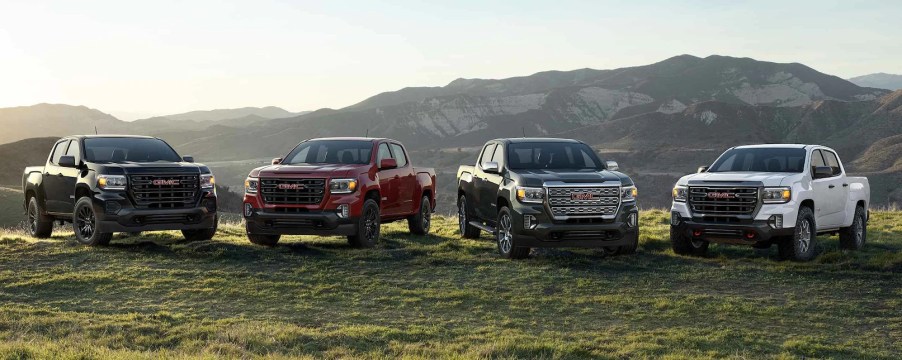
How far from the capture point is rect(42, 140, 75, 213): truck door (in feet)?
55.2

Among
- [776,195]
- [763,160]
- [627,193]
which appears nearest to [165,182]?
[627,193]

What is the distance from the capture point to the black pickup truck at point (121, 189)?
1562 cm

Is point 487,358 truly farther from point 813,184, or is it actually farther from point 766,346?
point 813,184

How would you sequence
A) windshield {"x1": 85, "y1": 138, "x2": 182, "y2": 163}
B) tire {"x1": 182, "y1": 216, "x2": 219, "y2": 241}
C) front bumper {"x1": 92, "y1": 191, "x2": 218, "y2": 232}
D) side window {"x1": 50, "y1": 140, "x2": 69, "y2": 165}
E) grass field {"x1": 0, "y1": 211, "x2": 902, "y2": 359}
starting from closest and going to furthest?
grass field {"x1": 0, "y1": 211, "x2": 902, "y2": 359}, front bumper {"x1": 92, "y1": 191, "x2": 218, "y2": 232}, windshield {"x1": 85, "y1": 138, "x2": 182, "y2": 163}, tire {"x1": 182, "y1": 216, "x2": 219, "y2": 241}, side window {"x1": 50, "y1": 140, "x2": 69, "y2": 165}

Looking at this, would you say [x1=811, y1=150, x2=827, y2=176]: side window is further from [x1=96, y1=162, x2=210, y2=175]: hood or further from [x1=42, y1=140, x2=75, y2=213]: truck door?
[x1=42, y1=140, x2=75, y2=213]: truck door

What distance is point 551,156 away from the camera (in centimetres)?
1573

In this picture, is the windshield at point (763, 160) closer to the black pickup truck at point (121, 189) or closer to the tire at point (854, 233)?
the tire at point (854, 233)

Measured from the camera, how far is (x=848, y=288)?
12.3 m

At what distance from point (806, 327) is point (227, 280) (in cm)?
770

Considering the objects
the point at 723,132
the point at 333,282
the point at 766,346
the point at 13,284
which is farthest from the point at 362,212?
the point at 723,132

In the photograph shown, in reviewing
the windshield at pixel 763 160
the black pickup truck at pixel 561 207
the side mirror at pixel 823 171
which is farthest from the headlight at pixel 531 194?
the side mirror at pixel 823 171

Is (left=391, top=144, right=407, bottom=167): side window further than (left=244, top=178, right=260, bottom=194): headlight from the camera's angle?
Yes

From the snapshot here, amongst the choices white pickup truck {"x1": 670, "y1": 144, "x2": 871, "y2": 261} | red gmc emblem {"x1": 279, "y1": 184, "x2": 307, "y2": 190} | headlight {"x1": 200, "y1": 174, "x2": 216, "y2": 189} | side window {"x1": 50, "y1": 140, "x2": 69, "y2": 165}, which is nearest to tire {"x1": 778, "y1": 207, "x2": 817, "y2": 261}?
white pickup truck {"x1": 670, "y1": 144, "x2": 871, "y2": 261}

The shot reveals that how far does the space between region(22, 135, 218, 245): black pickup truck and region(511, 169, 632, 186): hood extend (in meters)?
5.86
